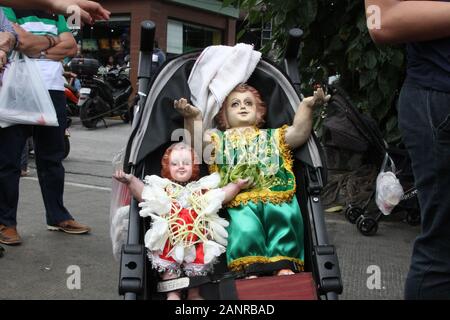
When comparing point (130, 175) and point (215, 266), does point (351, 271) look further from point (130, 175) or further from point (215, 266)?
point (130, 175)

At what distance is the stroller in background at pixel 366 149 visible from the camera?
4.33 metres

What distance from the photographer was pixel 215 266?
8.43ft

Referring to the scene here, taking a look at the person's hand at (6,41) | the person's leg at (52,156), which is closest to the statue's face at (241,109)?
the person's hand at (6,41)

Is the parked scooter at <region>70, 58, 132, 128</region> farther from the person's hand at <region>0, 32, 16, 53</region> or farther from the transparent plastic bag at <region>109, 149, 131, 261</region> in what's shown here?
the transparent plastic bag at <region>109, 149, 131, 261</region>

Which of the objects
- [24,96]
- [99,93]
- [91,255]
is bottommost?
[91,255]

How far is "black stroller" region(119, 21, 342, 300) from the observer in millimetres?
2279

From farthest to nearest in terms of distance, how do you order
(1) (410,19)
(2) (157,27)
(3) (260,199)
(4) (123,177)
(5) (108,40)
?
(5) (108,40)
(2) (157,27)
(3) (260,199)
(4) (123,177)
(1) (410,19)

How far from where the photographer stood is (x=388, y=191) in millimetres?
A: 4125

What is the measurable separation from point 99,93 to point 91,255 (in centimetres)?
862

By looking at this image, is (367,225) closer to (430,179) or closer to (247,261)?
(247,261)

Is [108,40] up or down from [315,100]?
up

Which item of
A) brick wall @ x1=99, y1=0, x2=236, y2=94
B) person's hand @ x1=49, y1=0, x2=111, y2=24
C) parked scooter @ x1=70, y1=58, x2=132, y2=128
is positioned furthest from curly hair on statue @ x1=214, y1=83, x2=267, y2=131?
brick wall @ x1=99, y1=0, x2=236, y2=94

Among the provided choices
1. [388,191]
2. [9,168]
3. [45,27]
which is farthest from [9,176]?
[388,191]

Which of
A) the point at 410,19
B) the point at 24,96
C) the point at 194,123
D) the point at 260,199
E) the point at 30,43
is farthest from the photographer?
the point at 24,96
